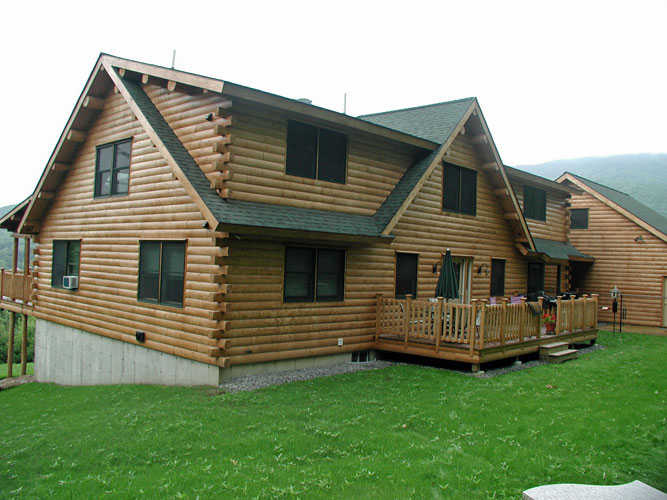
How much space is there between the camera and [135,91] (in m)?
13.0

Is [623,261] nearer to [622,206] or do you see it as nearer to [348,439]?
[622,206]

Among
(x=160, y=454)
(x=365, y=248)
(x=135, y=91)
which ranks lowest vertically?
(x=160, y=454)

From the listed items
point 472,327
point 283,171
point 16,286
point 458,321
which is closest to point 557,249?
point 458,321

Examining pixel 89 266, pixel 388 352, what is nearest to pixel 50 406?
pixel 89 266

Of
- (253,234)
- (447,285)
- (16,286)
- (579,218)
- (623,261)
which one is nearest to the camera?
(253,234)

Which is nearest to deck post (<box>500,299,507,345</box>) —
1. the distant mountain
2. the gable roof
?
the gable roof

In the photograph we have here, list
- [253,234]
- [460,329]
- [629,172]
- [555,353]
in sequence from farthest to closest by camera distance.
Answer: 1. [629,172]
2. [555,353]
3. [460,329]
4. [253,234]

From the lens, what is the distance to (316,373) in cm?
1196

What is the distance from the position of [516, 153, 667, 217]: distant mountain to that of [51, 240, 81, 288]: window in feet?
357

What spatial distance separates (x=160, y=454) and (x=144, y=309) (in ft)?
21.8

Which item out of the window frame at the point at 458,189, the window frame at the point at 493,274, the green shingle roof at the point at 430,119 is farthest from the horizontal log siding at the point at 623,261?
the green shingle roof at the point at 430,119

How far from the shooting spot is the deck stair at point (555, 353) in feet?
45.7

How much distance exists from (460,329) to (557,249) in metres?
10.6

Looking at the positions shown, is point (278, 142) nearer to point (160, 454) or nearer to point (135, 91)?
point (135, 91)
